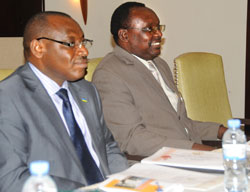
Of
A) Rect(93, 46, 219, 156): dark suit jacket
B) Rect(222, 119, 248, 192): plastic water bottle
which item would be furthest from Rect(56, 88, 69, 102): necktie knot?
A: Rect(222, 119, 248, 192): plastic water bottle

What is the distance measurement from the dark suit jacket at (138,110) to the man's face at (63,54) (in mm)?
614

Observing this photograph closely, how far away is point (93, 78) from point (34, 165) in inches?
66.2

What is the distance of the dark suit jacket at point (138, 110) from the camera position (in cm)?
263

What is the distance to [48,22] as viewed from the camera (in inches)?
82.2

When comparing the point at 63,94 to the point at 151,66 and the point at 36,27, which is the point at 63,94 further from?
the point at 151,66

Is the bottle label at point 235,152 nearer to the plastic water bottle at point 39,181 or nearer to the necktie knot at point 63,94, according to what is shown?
the plastic water bottle at point 39,181

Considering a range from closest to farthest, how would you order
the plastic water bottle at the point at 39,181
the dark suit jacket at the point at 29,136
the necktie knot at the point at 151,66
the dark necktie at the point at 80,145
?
the plastic water bottle at the point at 39,181, the dark suit jacket at the point at 29,136, the dark necktie at the point at 80,145, the necktie knot at the point at 151,66

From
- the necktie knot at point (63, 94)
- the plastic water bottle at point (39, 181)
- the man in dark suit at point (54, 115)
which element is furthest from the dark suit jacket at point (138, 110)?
→ the plastic water bottle at point (39, 181)

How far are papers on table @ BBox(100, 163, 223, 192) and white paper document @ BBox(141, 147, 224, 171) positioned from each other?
0.07 metres

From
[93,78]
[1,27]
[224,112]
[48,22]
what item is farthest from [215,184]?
[1,27]

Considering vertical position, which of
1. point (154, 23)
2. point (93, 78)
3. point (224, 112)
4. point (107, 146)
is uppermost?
point (154, 23)

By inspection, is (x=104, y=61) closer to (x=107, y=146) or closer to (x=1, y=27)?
(x=107, y=146)

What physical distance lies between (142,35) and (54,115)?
47.3 inches

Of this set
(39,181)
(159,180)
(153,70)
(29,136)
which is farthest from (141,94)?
(39,181)
